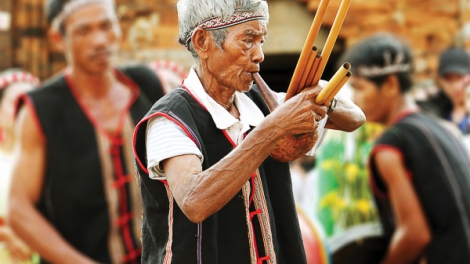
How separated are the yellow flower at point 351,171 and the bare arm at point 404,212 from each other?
1678mm

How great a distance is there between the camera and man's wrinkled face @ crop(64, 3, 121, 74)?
4715 millimetres

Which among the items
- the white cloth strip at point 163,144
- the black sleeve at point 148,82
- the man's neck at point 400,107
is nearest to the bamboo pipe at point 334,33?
the white cloth strip at point 163,144

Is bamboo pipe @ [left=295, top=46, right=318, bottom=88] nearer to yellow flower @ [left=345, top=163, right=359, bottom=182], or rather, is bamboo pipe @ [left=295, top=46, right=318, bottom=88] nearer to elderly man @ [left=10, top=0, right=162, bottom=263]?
elderly man @ [left=10, top=0, right=162, bottom=263]

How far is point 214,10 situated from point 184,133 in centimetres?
33

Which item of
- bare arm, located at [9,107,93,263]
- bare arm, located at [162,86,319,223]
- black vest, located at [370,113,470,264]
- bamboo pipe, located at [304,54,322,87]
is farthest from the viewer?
black vest, located at [370,113,470,264]

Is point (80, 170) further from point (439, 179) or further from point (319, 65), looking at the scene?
point (319, 65)

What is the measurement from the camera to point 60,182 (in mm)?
4586

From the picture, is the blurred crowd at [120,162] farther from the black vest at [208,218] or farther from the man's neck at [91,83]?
the black vest at [208,218]

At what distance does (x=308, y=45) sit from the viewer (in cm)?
233

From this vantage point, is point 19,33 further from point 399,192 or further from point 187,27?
point 187,27

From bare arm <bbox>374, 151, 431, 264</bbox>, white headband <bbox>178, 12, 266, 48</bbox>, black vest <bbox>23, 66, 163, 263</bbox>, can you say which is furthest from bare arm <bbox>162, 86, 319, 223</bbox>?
bare arm <bbox>374, 151, 431, 264</bbox>

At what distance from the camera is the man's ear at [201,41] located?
246 centimetres

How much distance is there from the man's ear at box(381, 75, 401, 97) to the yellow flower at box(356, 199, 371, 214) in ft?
5.02

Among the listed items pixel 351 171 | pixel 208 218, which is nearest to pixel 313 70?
pixel 208 218
